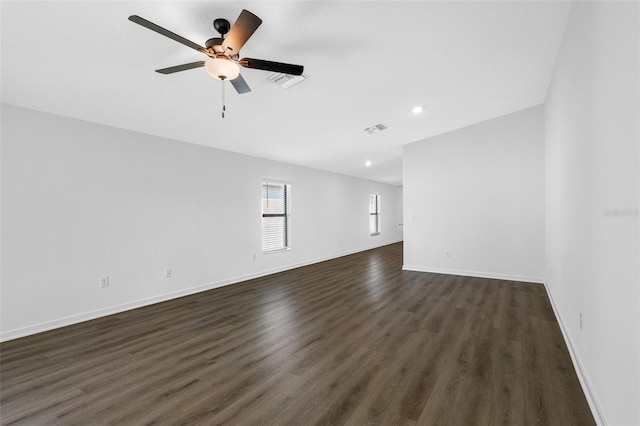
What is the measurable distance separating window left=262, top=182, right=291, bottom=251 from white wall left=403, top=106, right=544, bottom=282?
2.65 meters

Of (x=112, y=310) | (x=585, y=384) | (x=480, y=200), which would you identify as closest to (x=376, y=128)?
(x=480, y=200)

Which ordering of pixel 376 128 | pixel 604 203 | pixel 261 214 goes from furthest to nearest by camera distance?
pixel 261 214 < pixel 376 128 < pixel 604 203

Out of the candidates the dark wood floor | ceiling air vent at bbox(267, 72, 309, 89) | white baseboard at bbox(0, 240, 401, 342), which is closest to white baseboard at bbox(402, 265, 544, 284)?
the dark wood floor

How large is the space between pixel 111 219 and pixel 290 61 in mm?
2983

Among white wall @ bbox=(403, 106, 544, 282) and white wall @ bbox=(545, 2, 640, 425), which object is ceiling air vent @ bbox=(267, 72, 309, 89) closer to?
white wall @ bbox=(545, 2, 640, 425)

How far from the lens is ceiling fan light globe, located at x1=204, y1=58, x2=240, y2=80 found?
1.94 metres

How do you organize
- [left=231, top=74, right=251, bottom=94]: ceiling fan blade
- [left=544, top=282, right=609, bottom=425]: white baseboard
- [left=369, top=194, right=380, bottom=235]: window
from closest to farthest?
[left=544, top=282, right=609, bottom=425]: white baseboard
[left=231, top=74, right=251, bottom=94]: ceiling fan blade
[left=369, top=194, right=380, bottom=235]: window

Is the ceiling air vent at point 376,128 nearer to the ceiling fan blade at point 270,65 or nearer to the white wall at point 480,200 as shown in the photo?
the white wall at point 480,200

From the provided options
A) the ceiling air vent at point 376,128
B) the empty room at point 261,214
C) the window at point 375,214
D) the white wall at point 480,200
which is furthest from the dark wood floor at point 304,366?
the window at point 375,214

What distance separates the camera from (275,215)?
6066mm

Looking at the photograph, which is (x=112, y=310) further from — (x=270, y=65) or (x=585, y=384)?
(x=585, y=384)

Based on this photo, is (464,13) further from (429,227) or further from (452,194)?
(429,227)

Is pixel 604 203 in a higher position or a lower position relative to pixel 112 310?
higher

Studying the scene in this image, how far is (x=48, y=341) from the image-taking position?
280cm
